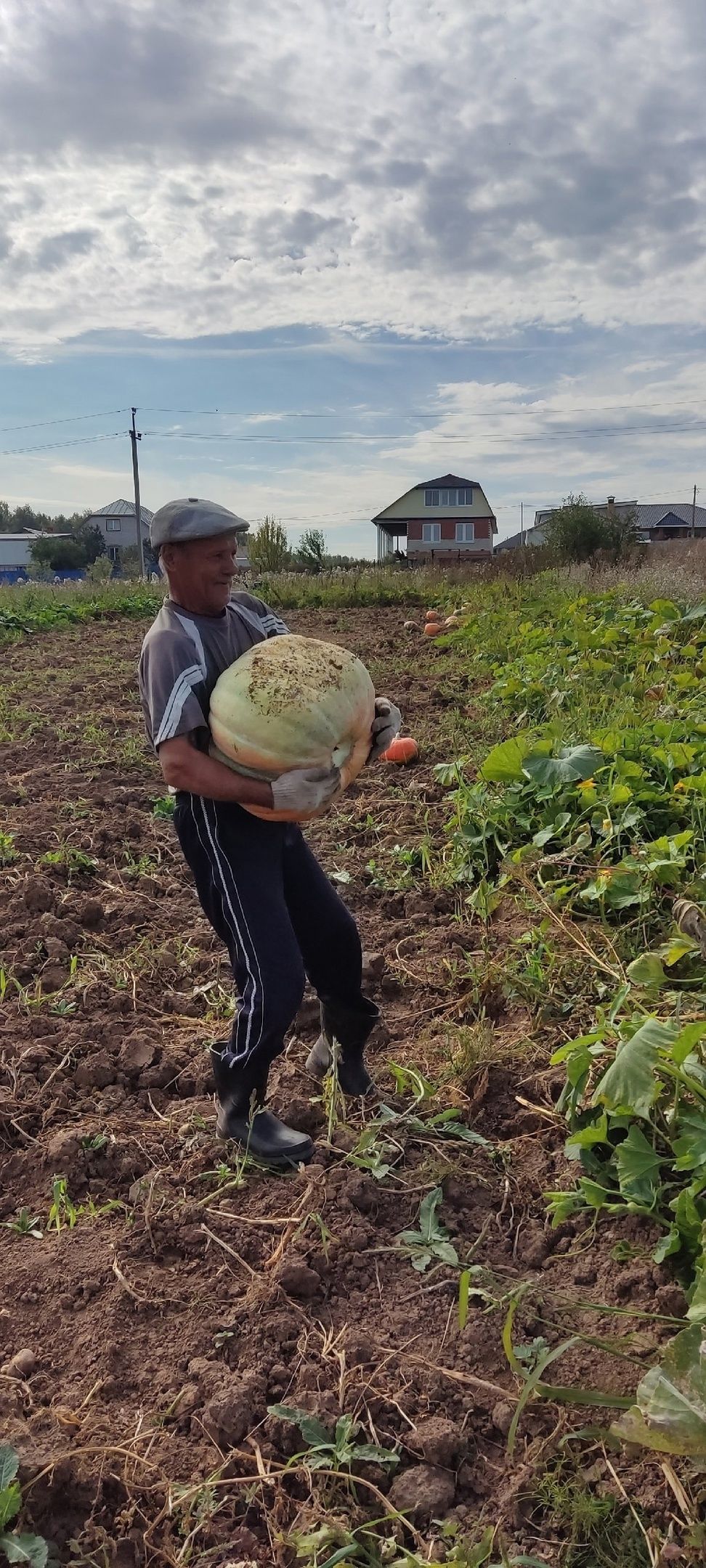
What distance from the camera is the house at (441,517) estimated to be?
5906cm

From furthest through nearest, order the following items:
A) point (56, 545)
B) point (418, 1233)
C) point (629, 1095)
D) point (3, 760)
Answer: point (56, 545), point (3, 760), point (418, 1233), point (629, 1095)

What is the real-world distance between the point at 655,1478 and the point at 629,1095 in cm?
67

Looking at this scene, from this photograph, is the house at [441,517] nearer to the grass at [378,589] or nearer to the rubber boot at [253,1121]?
the grass at [378,589]

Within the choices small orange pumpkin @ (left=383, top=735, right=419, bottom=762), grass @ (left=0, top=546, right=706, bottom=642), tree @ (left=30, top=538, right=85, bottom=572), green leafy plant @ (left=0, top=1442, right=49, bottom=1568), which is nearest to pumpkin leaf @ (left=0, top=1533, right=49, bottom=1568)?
green leafy plant @ (left=0, top=1442, right=49, bottom=1568)

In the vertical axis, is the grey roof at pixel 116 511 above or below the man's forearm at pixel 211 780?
above

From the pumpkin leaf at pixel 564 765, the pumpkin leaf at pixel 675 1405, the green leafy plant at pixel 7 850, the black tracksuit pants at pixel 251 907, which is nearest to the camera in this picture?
the pumpkin leaf at pixel 675 1405

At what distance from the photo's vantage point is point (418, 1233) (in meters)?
2.29

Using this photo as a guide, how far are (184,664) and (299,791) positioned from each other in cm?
41

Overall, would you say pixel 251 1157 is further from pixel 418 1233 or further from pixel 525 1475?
pixel 525 1475

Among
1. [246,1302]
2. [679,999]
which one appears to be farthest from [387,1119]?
[679,999]

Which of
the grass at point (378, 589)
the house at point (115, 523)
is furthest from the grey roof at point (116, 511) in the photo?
the grass at point (378, 589)

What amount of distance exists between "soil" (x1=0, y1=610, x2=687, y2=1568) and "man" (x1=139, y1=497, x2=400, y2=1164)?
0.28m

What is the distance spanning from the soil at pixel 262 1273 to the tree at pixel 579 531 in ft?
69.7

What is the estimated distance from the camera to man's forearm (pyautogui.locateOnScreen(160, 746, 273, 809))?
2285 millimetres
